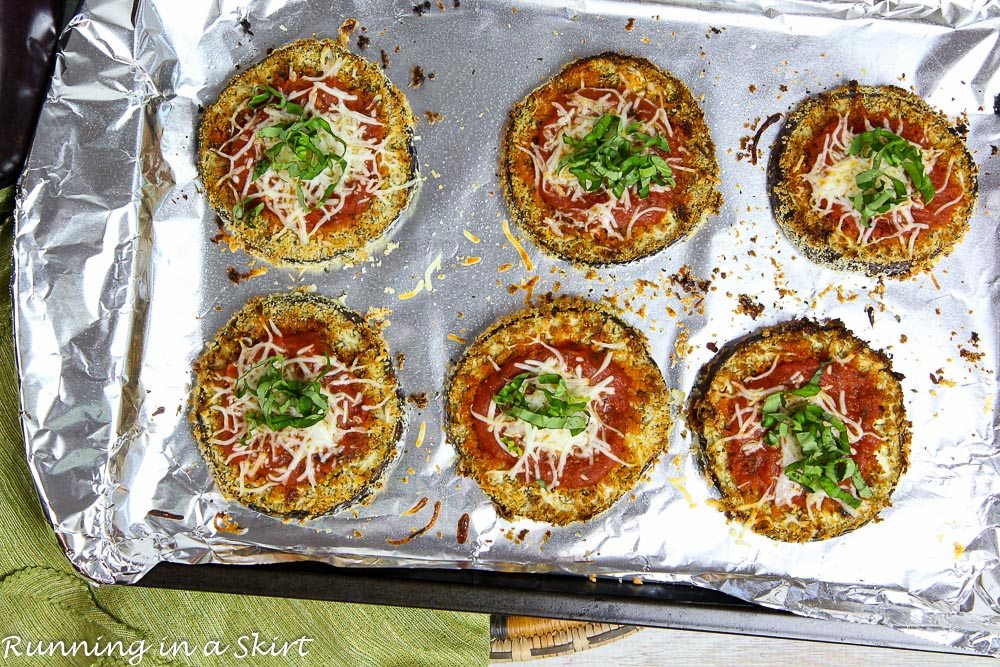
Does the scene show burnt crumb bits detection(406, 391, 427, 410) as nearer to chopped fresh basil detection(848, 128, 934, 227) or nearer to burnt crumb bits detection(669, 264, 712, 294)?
burnt crumb bits detection(669, 264, 712, 294)

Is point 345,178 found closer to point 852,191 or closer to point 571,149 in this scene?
point 571,149

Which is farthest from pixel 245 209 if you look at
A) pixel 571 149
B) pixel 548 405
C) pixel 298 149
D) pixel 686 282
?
pixel 686 282

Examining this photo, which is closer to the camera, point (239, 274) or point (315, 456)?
point (315, 456)

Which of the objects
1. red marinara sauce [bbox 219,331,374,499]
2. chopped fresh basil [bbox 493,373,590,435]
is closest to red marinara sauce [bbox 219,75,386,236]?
red marinara sauce [bbox 219,331,374,499]

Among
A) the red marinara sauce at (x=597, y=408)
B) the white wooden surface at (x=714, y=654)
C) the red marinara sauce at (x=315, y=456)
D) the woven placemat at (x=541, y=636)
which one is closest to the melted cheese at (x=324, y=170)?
the red marinara sauce at (x=315, y=456)

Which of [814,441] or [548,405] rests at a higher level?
[548,405]

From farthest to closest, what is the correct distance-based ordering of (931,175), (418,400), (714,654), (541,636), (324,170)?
(714,654), (541,636), (418,400), (931,175), (324,170)

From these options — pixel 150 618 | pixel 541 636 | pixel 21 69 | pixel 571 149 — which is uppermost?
pixel 21 69

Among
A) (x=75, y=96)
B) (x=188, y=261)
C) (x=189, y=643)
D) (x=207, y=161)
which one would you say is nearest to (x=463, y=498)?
(x=189, y=643)
